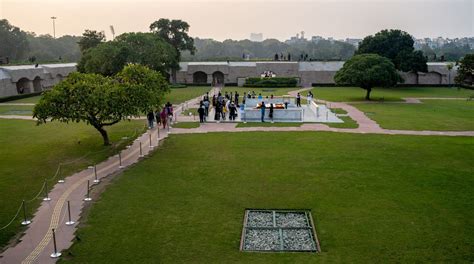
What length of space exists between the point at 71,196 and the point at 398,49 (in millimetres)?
48037

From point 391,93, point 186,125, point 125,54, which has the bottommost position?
point 186,125

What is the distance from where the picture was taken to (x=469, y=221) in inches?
507

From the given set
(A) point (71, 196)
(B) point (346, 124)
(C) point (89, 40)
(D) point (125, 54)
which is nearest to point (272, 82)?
(D) point (125, 54)

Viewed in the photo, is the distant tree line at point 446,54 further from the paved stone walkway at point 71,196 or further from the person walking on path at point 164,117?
the person walking on path at point 164,117

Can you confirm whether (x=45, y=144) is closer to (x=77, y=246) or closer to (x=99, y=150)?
(x=99, y=150)

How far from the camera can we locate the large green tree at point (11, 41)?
239 feet

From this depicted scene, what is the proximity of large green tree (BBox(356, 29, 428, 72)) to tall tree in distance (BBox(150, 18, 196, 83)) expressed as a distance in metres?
24.0

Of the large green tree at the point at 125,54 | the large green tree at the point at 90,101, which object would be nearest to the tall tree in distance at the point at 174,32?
the large green tree at the point at 125,54

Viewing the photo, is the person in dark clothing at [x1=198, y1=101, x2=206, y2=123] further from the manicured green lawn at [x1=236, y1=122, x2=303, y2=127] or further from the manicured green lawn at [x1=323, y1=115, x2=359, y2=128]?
the manicured green lawn at [x1=323, y1=115, x2=359, y2=128]

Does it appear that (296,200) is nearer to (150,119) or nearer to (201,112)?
(150,119)

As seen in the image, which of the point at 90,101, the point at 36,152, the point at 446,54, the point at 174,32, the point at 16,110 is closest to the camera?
the point at 90,101

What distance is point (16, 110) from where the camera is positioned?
37.8m

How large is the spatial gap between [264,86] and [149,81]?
30.3m

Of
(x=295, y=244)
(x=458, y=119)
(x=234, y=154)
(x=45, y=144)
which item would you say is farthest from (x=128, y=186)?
(x=458, y=119)
